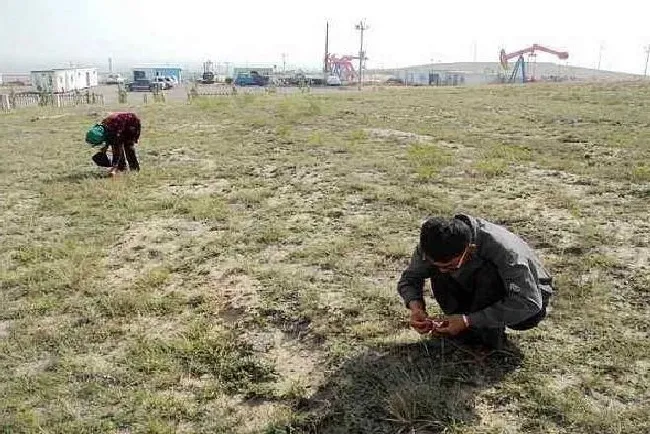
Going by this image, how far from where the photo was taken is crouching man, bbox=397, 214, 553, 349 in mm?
2463

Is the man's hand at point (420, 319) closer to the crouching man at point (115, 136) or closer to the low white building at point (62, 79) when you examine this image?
the crouching man at point (115, 136)

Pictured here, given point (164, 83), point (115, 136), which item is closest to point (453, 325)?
point (115, 136)

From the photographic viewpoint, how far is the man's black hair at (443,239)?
2.42 metres

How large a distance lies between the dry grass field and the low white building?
149 feet

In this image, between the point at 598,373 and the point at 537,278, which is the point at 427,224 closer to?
the point at 537,278

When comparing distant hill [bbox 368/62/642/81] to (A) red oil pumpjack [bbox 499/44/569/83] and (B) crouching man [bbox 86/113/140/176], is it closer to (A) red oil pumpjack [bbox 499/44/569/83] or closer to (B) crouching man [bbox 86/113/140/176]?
(A) red oil pumpjack [bbox 499/44/569/83]

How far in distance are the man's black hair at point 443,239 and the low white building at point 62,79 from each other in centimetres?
4940

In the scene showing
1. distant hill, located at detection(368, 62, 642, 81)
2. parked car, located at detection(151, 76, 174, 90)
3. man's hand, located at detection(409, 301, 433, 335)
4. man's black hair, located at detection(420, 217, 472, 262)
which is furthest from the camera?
distant hill, located at detection(368, 62, 642, 81)

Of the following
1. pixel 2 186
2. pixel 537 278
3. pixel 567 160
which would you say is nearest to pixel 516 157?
pixel 567 160

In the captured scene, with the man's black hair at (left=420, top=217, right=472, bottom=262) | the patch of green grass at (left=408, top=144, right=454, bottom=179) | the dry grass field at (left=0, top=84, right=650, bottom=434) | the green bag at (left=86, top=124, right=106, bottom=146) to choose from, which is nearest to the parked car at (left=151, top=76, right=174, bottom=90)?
the green bag at (left=86, top=124, right=106, bottom=146)

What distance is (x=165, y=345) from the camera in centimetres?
317

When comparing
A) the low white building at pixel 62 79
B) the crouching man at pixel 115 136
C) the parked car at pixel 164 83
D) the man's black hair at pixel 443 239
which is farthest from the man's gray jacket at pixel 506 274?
the low white building at pixel 62 79

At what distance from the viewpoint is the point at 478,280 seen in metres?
2.68

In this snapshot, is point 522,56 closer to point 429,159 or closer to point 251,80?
point 251,80
